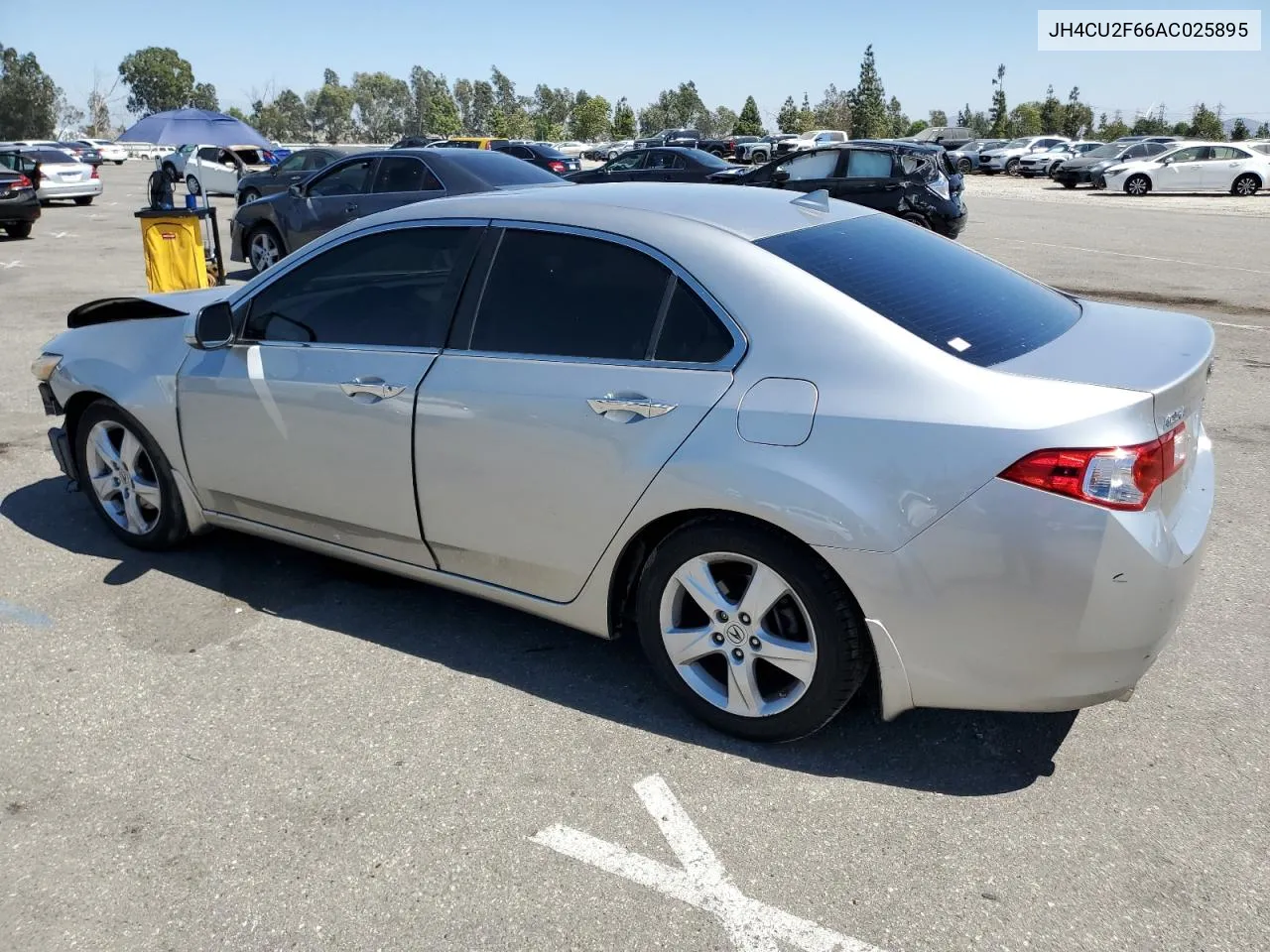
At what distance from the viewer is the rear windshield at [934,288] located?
10.2ft

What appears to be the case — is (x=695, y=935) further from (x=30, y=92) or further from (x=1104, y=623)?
(x=30, y=92)

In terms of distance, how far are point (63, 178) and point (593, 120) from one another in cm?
8605

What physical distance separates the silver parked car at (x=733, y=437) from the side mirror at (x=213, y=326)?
11mm

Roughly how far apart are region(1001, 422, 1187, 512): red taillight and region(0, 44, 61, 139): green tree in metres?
104

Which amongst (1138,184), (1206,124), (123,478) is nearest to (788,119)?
(1206,124)

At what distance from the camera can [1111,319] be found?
11.9ft

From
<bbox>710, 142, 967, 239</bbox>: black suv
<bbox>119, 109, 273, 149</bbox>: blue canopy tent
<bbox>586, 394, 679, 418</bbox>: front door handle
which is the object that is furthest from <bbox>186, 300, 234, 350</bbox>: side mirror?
<bbox>710, 142, 967, 239</bbox>: black suv

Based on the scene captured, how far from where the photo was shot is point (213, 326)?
163 inches

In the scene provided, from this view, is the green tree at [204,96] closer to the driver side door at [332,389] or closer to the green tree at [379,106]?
the green tree at [379,106]

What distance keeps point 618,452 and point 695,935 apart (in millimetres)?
1371

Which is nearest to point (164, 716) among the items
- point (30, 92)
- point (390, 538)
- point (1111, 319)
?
point (390, 538)

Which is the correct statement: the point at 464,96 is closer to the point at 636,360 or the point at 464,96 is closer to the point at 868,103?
the point at 868,103

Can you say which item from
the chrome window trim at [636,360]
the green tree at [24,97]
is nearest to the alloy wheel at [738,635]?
the chrome window trim at [636,360]

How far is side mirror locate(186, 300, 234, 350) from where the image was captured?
13.6 ft
